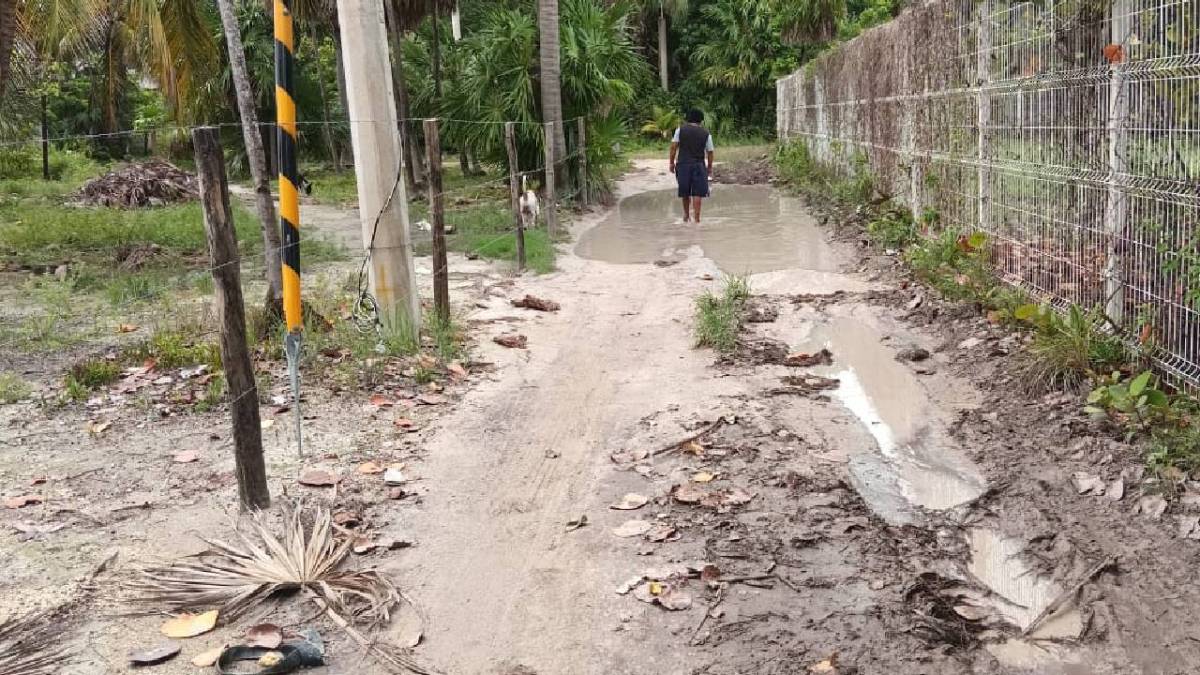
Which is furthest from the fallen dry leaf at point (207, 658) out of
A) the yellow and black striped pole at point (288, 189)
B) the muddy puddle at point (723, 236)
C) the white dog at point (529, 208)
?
the white dog at point (529, 208)

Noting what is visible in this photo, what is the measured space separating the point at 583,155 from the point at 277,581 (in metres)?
14.1

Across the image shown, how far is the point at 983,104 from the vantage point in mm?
8555

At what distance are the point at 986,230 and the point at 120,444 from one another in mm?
6480

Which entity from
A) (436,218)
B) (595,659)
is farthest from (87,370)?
(595,659)

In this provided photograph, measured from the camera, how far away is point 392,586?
4.21 meters

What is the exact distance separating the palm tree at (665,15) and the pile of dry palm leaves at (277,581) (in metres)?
37.3

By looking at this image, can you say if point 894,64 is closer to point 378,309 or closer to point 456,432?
point 378,309

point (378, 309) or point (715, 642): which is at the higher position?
point (378, 309)

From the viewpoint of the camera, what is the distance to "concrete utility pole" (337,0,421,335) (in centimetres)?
744

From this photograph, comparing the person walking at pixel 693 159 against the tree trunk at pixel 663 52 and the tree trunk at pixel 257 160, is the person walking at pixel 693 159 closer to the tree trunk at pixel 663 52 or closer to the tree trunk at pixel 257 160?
the tree trunk at pixel 257 160

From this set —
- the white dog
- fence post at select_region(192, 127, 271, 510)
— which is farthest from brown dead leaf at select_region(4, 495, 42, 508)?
the white dog

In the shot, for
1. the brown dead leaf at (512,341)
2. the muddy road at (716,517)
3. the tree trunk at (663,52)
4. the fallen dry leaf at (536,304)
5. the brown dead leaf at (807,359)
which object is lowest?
the muddy road at (716,517)

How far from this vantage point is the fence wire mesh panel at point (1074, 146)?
17.3 feet

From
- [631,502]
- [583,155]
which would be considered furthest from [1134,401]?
[583,155]
